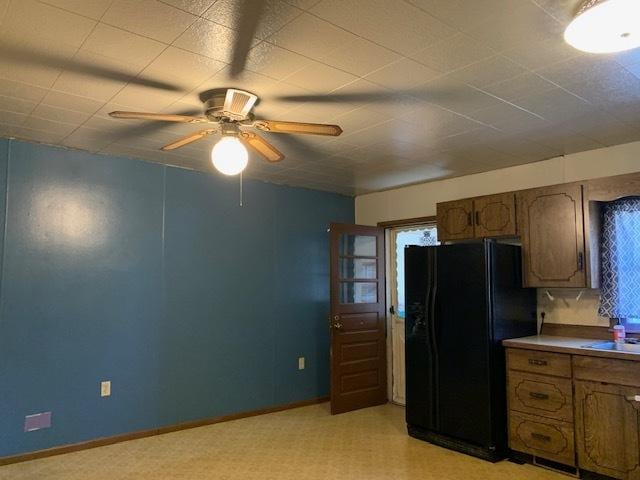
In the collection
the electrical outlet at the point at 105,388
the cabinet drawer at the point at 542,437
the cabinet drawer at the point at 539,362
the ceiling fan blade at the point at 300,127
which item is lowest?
the cabinet drawer at the point at 542,437

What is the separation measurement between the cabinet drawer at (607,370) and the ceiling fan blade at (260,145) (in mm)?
2390

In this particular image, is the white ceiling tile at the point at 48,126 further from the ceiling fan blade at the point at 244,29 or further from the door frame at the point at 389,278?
the door frame at the point at 389,278

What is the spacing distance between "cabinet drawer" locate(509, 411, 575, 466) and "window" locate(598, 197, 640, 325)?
91 centimetres

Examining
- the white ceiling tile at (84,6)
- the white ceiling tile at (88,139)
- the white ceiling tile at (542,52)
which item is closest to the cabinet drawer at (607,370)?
the white ceiling tile at (542,52)

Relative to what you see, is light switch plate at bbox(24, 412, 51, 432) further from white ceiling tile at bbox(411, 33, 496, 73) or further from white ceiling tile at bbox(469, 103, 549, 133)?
white ceiling tile at bbox(469, 103, 549, 133)

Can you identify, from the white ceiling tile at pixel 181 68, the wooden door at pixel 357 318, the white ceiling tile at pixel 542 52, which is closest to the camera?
the white ceiling tile at pixel 542 52

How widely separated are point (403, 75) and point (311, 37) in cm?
58

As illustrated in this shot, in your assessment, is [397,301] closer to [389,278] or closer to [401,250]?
[389,278]

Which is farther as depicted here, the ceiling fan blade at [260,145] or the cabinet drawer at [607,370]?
the cabinet drawer at [607,370]

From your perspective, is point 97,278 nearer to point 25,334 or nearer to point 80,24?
point 25,334

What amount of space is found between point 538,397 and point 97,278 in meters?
3.44

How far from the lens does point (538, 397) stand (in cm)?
335

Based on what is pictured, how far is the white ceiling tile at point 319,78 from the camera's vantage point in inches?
90.4

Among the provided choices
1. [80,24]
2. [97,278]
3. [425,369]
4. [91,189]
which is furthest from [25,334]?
[425,369]
